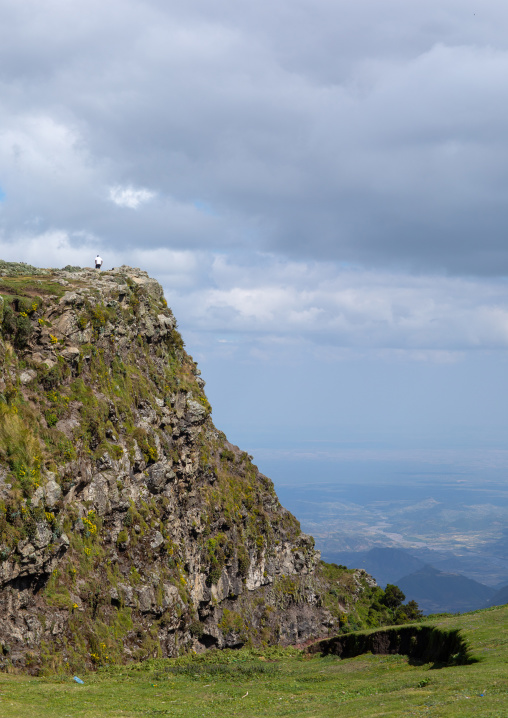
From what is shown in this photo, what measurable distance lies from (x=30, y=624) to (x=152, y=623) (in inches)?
571

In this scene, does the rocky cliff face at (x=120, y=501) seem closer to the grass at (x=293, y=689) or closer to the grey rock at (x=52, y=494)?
the grey rock at (x=52, y=494)

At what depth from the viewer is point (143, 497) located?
57.4 m

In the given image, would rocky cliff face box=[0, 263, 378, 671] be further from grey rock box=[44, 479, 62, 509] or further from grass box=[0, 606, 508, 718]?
grass box=[0, 606, 508, 718]

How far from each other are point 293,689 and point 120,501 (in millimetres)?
23707

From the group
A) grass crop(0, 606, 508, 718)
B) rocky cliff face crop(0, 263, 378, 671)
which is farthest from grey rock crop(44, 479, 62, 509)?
grass crop(0, 606, 508, 718)

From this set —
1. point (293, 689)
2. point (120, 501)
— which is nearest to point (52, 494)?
point (120, 501)

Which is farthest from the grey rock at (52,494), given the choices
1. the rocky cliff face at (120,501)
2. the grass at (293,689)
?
the grass at (293,689)

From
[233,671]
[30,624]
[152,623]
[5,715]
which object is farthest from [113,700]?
[152,623]

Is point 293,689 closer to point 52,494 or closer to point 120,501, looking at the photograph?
point 52,494

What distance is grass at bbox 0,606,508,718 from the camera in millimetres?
24328

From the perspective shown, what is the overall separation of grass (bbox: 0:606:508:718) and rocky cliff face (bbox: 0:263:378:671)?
520cm

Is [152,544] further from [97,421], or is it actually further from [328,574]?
[328,574]

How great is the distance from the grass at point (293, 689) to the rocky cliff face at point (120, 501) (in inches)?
205

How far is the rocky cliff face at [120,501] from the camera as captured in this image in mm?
42125
